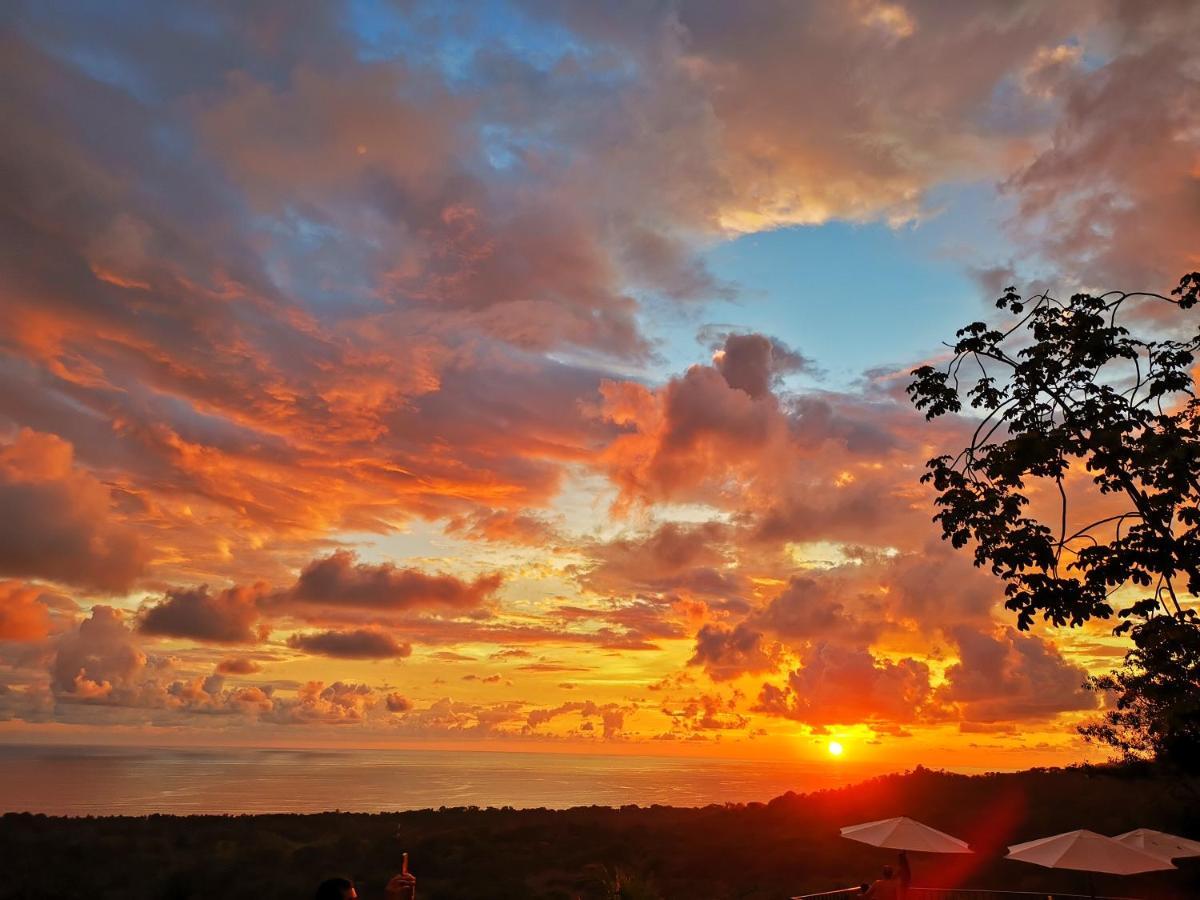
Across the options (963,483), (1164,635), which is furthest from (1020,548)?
(1164,635)

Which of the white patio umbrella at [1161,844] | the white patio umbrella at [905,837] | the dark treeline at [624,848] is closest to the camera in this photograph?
the white patio umbrella at [1161,844]

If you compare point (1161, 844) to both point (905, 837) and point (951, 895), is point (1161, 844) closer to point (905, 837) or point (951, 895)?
point (905, 837)

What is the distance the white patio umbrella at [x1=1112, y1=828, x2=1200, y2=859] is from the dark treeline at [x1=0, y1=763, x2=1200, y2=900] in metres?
8.59

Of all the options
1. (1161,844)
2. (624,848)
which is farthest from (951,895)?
(624,848)

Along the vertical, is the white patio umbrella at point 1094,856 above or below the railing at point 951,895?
above

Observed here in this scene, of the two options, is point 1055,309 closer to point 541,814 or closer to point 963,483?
point 963,483

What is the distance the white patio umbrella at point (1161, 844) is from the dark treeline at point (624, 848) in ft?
28.2

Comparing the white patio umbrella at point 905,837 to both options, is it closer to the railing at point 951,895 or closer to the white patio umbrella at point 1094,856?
the railing at point 951,895

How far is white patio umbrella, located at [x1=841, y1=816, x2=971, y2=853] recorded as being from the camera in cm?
1826

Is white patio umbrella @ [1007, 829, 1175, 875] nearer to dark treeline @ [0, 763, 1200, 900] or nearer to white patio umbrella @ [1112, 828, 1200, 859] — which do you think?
white patio umbrella @ [1112, 828, 1200, 859]

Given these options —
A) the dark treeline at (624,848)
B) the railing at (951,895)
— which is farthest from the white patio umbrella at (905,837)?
the dark treeline at (624,848)

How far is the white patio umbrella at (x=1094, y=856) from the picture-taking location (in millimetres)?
15281

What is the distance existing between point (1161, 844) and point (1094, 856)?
5.78ft

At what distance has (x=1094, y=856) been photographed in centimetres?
1573
